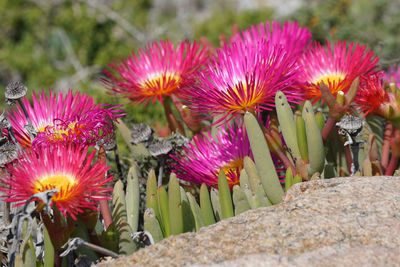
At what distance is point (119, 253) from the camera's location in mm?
1129

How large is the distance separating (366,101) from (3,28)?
4.99m

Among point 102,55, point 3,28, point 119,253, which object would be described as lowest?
point 119,253

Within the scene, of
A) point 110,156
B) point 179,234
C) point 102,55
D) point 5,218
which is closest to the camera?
point 179,234

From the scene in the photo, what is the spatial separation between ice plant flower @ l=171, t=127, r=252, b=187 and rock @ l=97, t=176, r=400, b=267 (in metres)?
0.28

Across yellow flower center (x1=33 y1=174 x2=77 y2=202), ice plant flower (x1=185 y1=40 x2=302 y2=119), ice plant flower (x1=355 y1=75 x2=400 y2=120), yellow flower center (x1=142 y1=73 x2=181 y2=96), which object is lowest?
yellow flower center (x1=33 y1=174 x2=77 y2=202)

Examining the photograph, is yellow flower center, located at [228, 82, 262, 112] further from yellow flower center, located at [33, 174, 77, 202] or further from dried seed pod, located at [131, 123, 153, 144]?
yellow flower center, located at [33, 174, 77, 202]

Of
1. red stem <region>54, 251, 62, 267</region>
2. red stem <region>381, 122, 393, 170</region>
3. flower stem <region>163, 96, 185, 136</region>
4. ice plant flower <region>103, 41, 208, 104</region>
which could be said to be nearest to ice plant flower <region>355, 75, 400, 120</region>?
red stem <region>381, 122, 393, 170</region>

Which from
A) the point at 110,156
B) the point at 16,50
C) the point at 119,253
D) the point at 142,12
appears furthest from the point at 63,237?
the point at 142,12

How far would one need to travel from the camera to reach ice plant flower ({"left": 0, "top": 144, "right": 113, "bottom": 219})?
1011 mm

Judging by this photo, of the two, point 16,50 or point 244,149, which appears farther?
point 16,50

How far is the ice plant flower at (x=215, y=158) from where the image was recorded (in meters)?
1.37

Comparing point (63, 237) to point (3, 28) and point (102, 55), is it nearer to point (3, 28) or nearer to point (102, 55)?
point (102, 55)

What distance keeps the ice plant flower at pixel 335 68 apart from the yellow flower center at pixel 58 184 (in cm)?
65

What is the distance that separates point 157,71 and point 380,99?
672mm
